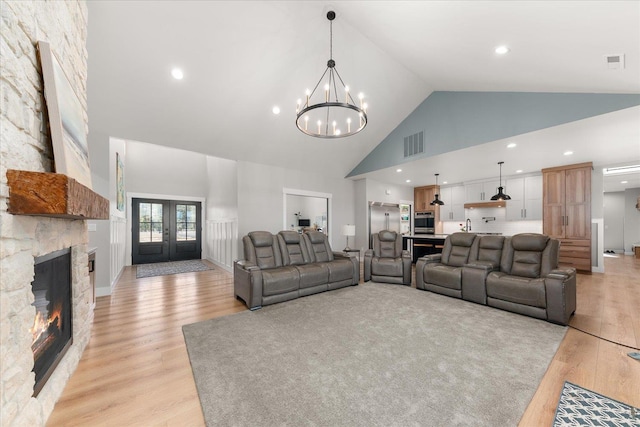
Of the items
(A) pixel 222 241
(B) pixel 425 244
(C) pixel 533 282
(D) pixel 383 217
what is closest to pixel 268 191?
(A) pixel 222 241

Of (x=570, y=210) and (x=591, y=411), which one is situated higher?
(x=570, y=210)

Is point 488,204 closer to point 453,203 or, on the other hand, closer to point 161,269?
point 453,203

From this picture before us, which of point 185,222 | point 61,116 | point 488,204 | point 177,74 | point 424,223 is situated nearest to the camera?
point 61,116

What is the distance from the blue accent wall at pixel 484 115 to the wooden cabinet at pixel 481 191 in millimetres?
3629

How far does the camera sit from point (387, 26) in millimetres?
3320

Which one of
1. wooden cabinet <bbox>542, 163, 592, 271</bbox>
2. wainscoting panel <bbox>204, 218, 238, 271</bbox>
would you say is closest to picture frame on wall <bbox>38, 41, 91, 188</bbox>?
wainscoting panel <bbox>204, 218, 238, 271</bbox>

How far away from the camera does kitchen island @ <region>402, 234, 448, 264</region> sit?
20.8 feet

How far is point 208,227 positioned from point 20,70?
24.0 ft

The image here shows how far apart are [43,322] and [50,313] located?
0.53 ft

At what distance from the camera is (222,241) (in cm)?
675

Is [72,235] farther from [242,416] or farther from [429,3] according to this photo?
[429,3]

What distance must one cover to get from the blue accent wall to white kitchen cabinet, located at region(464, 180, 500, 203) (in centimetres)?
363

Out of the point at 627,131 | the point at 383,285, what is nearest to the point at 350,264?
the point at 383,285

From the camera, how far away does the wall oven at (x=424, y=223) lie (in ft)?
29.2
